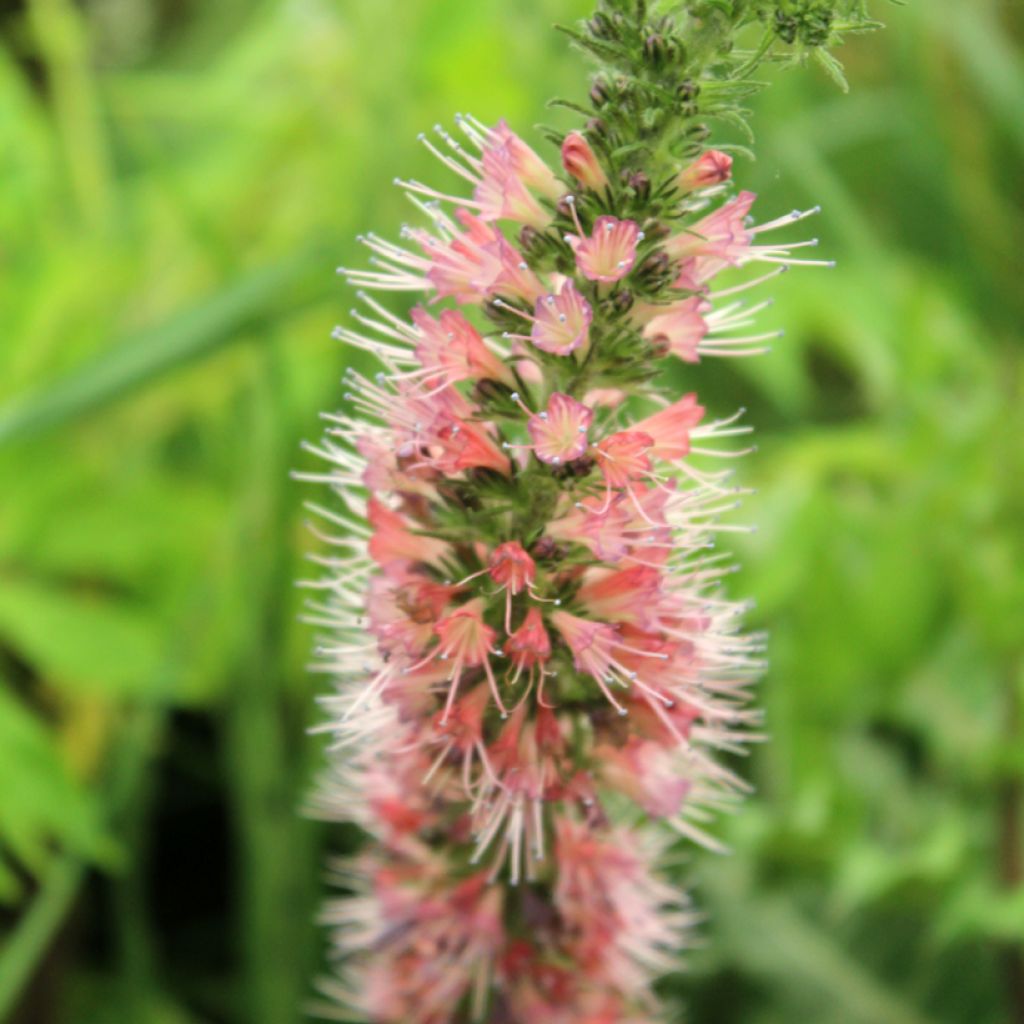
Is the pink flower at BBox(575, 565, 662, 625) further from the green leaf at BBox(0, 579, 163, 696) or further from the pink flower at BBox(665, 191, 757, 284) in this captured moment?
the green leaf at BBox(0, 579, 163, 696)

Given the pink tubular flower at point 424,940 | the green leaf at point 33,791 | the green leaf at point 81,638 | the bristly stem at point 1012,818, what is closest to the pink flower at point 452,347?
the pink tubular flower at point 424,940

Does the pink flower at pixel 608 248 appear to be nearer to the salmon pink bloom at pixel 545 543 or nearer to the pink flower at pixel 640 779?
the salmon pink bloom at pixel 545 543

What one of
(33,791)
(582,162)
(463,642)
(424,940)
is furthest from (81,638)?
(582,162)

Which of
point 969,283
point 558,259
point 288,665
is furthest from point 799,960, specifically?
point 969,283

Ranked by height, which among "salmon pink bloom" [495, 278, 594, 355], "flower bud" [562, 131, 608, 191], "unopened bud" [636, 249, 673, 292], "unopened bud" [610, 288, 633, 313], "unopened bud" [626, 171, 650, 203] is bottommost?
"salmon pink bloom" [495, 278, 594, 355]

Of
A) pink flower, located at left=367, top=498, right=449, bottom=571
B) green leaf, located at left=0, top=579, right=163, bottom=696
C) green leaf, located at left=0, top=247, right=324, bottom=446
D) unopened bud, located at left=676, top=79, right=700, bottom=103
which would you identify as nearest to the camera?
unopened bud, located at left=676, top=79, right=700, bottom=103

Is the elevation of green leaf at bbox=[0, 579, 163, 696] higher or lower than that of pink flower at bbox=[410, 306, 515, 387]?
lower

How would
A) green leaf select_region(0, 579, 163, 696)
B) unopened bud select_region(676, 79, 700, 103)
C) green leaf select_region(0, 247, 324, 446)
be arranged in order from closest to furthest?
unopened bud select_region(676, 79, 700, 103)
green leaf select_region(0, 247, 324, 446)
green leaf select_region(0, 579, 163, 696)

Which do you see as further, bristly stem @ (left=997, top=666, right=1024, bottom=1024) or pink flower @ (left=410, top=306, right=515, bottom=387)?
bristly stem @ (left=997, top=666, right=1024, bottom=1024)

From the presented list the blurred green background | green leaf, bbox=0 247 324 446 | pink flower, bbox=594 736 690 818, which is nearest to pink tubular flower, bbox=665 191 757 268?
pink flower, bbox=594 736 690 818
